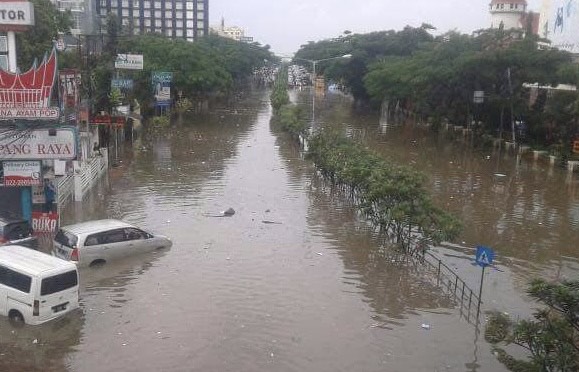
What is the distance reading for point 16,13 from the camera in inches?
736

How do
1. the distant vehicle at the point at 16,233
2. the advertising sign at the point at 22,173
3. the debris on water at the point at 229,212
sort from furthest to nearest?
1. the debris on water at the point at 229,212
2. the advertising sign at the point at 22,173
3. the distant vehicle at the point at 16,233

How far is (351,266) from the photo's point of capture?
1595cm

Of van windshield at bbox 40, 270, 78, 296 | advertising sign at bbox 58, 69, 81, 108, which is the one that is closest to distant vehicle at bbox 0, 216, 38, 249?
van windshield at bbox 40, 270, 78, 296

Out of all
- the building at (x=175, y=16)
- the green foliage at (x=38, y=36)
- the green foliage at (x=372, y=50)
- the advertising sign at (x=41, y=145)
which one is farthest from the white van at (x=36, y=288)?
the building at (x=175, y=16)

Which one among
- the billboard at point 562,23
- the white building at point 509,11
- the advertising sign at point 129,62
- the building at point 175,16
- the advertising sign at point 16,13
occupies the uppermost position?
the building at point 175,16

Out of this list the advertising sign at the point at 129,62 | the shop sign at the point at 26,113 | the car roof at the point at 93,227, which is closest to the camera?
the car roof at the point at 93,227

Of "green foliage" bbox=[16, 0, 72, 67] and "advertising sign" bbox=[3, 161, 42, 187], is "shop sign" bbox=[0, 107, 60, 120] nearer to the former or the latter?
"advertising sign" bbox=[3, 161, 42, 187]

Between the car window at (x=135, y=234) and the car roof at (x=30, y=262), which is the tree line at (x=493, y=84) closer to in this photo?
the car window at (x=135, y=234)

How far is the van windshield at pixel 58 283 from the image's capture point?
11.4 metres

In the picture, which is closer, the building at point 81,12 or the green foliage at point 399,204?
the green foliage at point 399,204

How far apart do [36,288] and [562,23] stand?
52133mm

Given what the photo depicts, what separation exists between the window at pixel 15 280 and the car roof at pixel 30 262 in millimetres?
94

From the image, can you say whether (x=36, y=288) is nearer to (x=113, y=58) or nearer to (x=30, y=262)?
(x=30, y=262)

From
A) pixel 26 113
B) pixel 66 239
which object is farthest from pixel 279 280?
pixel 26 113
